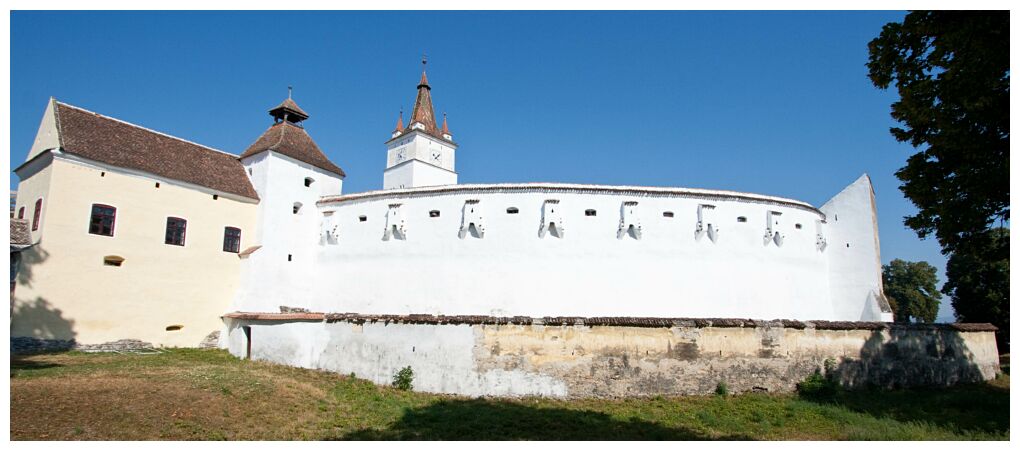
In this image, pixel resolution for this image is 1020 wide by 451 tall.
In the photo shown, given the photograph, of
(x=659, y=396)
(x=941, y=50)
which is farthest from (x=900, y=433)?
(x=941, y=50)

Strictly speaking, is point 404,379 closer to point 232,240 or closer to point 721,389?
point 721,389

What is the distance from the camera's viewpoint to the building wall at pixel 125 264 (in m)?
19.5

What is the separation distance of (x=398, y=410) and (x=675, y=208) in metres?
14.6

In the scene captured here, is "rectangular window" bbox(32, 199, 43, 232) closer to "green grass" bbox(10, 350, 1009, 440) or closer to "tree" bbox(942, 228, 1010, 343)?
"green grass" bbox(10, 350, 1009, 440)

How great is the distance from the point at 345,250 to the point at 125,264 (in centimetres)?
819

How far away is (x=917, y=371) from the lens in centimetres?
1702

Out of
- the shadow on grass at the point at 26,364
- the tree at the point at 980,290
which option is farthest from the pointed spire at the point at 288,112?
the tree at the point at 980,290

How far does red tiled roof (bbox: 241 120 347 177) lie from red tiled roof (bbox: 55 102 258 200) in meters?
1.65

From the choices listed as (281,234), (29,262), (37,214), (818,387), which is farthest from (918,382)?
(37,214)

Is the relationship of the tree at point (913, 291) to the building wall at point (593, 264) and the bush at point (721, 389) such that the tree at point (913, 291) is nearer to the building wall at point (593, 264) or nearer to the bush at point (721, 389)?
the building wall at point (593, 264)

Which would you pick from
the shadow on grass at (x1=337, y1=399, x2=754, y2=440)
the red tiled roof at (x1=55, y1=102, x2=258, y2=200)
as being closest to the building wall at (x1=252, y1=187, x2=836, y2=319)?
the red tiled roof at (x1=55, y1=102, x2=258, y2=200)

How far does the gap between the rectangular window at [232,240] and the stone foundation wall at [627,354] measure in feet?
32.4

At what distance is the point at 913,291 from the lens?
47344mm

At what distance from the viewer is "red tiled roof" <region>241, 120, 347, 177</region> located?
26.4 meters
